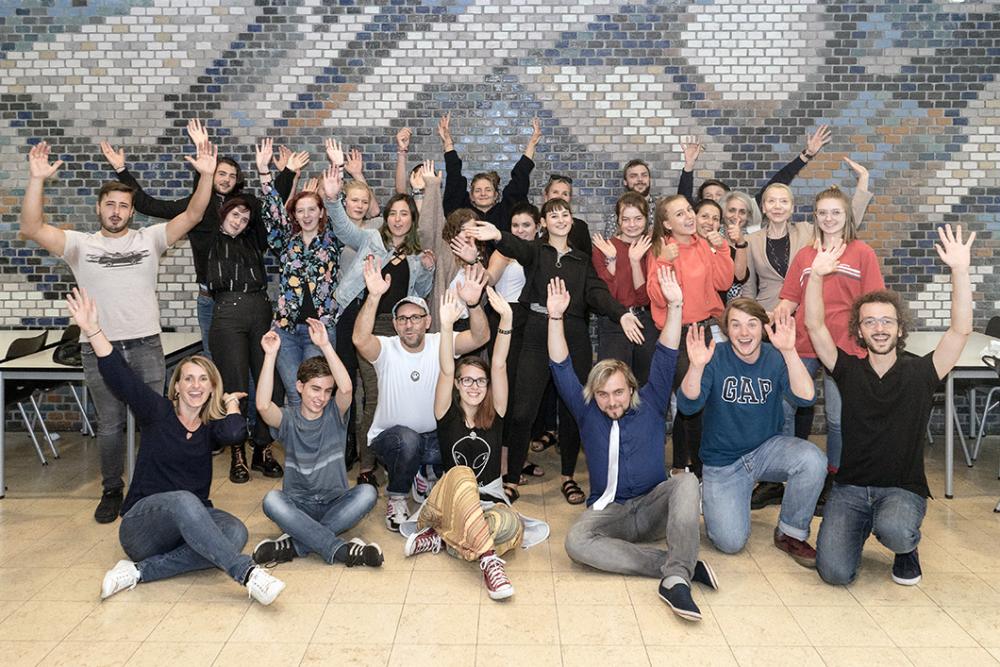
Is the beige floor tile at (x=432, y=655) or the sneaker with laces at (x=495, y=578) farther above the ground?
the sneaker with laces at (x=495, y=578)

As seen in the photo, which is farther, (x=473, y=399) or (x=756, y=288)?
(x=756, y=288)

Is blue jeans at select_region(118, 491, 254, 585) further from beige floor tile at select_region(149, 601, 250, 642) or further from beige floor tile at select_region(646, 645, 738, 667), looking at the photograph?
beige floor tile at select_region(646, 645, 738, 667)

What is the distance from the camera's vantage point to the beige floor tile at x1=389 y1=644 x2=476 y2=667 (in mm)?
3375

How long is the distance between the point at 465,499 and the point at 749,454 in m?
1.41

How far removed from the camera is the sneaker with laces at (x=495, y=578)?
391 centimetres

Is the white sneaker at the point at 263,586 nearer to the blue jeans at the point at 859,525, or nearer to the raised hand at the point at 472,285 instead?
the raised hand at the point at 472,285

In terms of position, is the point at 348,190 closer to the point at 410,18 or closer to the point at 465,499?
the point at 410,18

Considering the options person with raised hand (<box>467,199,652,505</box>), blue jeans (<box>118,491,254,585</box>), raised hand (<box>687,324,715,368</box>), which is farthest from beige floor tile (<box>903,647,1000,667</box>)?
blue jeans (<box>118,491,254,585</box>)

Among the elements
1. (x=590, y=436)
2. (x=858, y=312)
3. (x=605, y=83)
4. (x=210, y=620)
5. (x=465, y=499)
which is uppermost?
(x=605, y=83)

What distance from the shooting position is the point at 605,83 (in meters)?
6.90

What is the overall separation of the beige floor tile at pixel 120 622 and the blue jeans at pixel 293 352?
1.86 meters

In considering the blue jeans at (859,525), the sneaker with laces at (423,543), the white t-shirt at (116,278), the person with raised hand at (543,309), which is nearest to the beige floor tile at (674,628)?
the blue jeans at (859,525)

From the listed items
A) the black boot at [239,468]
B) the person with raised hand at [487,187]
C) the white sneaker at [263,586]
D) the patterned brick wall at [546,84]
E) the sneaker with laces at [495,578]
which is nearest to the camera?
the white sneaker at [263,586]

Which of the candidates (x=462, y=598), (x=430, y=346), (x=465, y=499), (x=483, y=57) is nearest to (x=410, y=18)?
(x=483, y=57)
